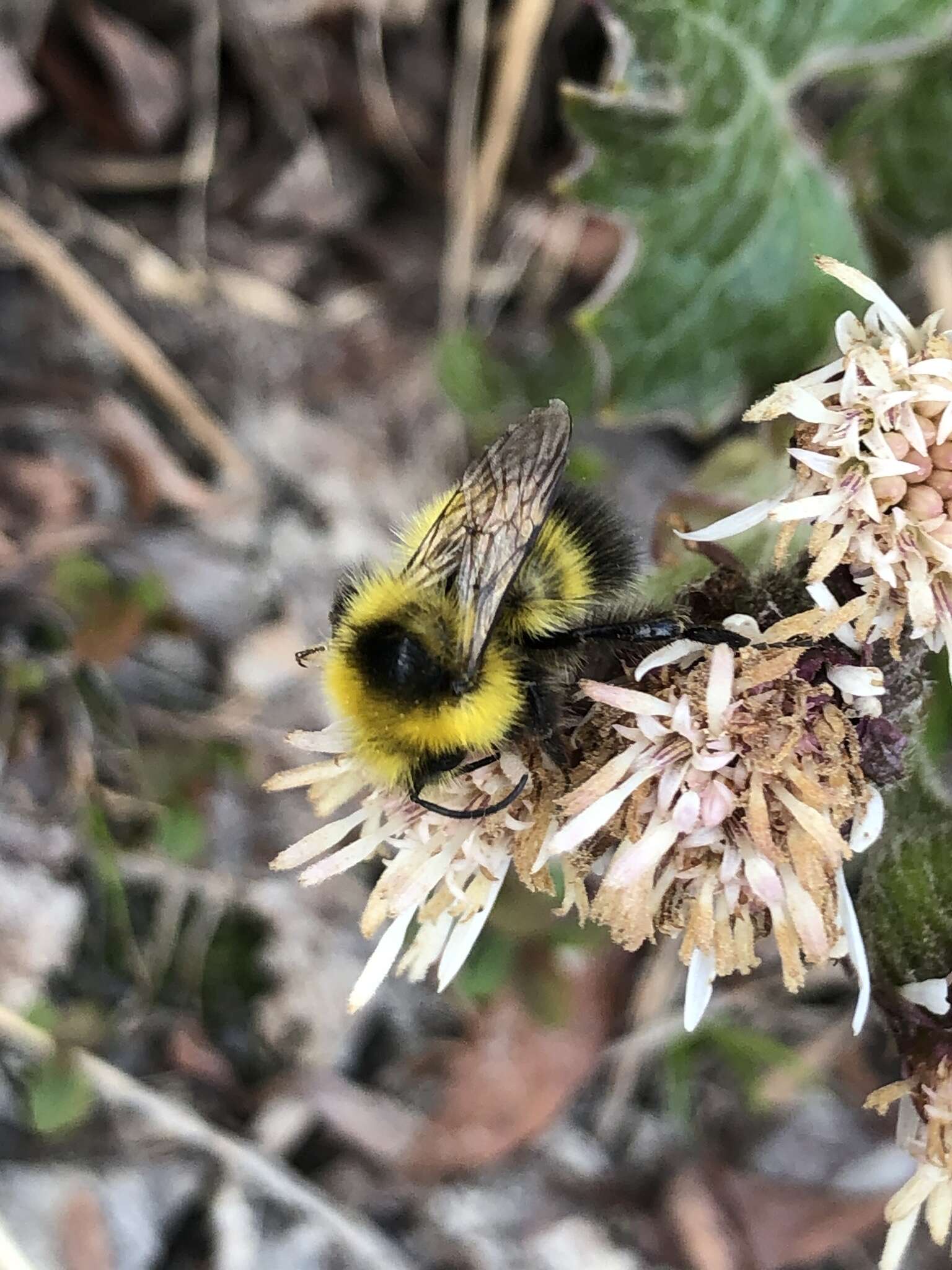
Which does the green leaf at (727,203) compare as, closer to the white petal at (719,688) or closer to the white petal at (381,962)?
the white petal at (719,688)

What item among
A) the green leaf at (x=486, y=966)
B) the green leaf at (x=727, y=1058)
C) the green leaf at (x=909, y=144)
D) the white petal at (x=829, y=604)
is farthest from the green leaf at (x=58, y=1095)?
the green leaf at (x=909, y=144)

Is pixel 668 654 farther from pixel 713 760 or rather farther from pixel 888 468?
pixel 888 468

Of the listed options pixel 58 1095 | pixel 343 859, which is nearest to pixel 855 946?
pixel 343 859

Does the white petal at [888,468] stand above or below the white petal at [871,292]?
below

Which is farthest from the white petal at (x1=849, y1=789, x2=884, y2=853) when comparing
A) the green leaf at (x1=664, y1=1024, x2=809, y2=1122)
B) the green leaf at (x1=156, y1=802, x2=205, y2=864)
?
the green leaf at (x1=156, y1=802, x2=205, y2=864)

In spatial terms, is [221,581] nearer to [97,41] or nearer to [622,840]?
[97,41]
